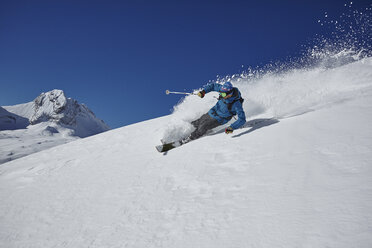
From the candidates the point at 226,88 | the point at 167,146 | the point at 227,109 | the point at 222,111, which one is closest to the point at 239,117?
the point at 227,109

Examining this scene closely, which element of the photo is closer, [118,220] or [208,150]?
[118,220]

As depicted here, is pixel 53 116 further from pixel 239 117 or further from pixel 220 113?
pixel 239 117

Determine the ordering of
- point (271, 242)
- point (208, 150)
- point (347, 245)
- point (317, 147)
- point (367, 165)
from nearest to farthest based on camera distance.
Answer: point (347, 245) → point (271, 242) → point (367, 165) → point (317, 147) → point (208, 150)

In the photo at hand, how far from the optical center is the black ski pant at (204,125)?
246 inches

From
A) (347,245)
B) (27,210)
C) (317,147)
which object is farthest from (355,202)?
(27,210)

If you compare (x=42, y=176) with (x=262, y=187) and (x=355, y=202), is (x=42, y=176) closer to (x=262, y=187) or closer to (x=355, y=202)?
(x=262, y=187)

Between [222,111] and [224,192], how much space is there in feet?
12.2

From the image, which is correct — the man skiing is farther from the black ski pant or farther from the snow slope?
the snow slope

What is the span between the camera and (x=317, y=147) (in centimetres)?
324

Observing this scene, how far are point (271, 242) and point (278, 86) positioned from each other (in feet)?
23.8

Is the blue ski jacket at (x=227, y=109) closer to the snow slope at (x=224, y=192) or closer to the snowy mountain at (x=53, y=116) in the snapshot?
the snow slope at (x=224, y=192)

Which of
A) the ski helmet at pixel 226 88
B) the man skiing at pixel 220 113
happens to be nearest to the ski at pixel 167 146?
the man skiing at pixel 220 113

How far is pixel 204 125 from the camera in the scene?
20.9 ft

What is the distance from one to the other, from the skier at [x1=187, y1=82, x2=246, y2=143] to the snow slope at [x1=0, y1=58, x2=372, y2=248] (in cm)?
62
